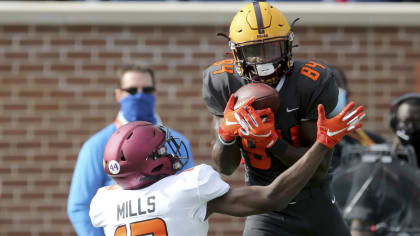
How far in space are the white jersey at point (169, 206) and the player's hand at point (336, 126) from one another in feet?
1.64

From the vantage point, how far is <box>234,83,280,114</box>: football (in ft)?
12.5

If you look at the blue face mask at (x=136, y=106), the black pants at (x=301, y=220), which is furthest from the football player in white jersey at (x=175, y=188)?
the blue face mask at (x=136, y=106)

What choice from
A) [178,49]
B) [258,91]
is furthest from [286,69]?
[178,49]

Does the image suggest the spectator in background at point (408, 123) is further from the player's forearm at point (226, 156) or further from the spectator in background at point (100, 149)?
the player's forearm at point (226, 156)

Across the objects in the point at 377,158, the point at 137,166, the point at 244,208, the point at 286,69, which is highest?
the point at 286,69

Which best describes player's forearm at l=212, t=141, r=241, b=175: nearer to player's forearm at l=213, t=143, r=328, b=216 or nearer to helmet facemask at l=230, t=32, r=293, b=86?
helmet facemask at l=230, t=32, r=293, b=86

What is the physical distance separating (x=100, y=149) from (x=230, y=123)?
5.59 feet

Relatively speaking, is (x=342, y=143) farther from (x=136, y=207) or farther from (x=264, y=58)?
(x=136, y=207)

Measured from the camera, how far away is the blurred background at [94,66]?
772 centimetres

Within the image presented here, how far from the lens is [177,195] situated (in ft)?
11.2

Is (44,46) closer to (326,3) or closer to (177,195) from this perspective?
(326,3)

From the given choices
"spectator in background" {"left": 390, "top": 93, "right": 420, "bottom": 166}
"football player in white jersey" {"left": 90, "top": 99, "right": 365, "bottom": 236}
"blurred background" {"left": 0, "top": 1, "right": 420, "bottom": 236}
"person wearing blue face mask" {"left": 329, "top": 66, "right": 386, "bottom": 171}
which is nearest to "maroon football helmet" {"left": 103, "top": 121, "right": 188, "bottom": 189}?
"football player in white jersey" {"left": 90, "top": 99, "right": 365, "bottom": 236}

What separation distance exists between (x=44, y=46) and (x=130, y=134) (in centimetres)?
454

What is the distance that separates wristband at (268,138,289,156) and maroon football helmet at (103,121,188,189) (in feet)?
1.81
